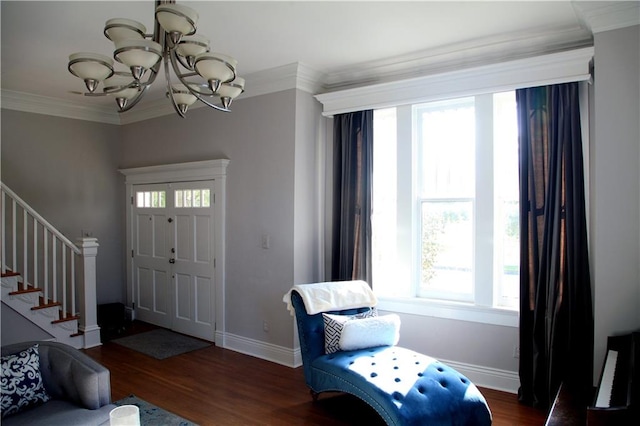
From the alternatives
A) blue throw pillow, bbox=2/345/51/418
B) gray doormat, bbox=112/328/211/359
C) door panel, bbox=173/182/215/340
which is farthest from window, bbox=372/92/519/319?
blue throw pillow, bbox=2/345/51/418

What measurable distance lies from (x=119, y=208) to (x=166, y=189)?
3.79 ft

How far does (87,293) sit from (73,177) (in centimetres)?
177

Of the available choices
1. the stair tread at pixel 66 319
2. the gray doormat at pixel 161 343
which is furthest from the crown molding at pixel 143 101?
the gray doormat at pixel 161 343

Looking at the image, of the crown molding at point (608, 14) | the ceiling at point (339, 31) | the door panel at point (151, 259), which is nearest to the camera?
the crown molding at point (608, 14)

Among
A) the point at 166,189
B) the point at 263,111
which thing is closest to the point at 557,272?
the point at 263,111

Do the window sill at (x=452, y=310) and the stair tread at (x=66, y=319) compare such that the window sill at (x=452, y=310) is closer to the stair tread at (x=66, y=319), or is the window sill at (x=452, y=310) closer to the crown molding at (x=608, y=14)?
the crown molding at (x=608, y=14)

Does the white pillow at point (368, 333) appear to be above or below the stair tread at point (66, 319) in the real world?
above

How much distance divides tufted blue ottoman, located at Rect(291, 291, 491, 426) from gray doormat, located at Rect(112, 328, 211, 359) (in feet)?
6.20

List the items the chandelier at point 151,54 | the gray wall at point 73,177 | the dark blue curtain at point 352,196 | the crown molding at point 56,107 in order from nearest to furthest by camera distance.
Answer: the chandelier at point 151,54
the dark blue curtain at point 352,196
the crown molding at point 56,107
the gray wall at point 73,177

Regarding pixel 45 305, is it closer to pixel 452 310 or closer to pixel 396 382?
pixel 396 382

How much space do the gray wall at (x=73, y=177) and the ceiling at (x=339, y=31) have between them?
4.17 feet

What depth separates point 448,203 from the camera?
3902 mm

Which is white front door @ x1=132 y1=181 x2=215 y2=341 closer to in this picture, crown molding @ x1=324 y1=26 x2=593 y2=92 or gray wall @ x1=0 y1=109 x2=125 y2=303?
gray wall @ x1=0 y1=109 x2=125 y2=303

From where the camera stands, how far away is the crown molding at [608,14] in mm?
2754
